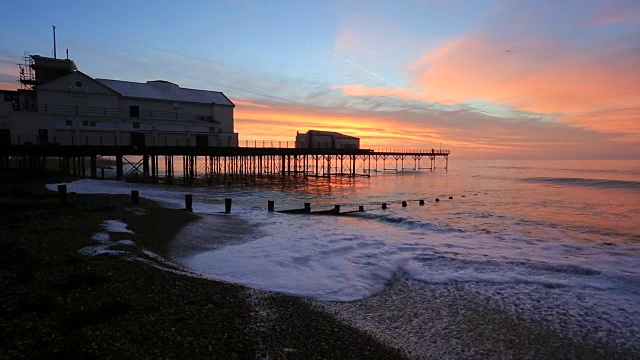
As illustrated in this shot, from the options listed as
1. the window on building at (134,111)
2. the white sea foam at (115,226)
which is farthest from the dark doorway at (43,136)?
the white sea foam at (115,226)

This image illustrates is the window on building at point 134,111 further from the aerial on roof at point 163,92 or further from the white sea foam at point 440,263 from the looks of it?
the white sea foam at point 440,263

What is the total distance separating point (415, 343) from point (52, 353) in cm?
544

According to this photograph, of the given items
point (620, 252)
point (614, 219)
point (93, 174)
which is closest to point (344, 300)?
point (620, 252)

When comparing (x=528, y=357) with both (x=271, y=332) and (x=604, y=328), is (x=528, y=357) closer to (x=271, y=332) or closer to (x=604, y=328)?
(x=604, y=328)

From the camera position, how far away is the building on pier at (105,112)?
120 feet

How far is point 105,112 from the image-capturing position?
39844mm

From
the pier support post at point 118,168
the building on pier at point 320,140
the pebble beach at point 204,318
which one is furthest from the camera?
the building on pier at point 320,140

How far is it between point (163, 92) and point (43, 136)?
13.5 metres

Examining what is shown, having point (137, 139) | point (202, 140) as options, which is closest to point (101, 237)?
point (137, 139)

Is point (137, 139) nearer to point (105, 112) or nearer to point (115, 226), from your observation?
point (105, 112)

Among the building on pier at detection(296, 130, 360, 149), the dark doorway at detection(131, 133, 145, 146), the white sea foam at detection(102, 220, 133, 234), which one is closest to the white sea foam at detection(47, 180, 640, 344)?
the white sea foam at detection(102, 220, 133, 234)

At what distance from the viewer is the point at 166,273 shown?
8.45m

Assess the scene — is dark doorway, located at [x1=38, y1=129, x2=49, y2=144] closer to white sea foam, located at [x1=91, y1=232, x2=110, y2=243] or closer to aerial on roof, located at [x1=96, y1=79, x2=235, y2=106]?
A: aerial on roof, located at [x1=96, y1=79, x2=235, y2=106]

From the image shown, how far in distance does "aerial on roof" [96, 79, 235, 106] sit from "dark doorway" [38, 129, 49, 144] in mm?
8446
